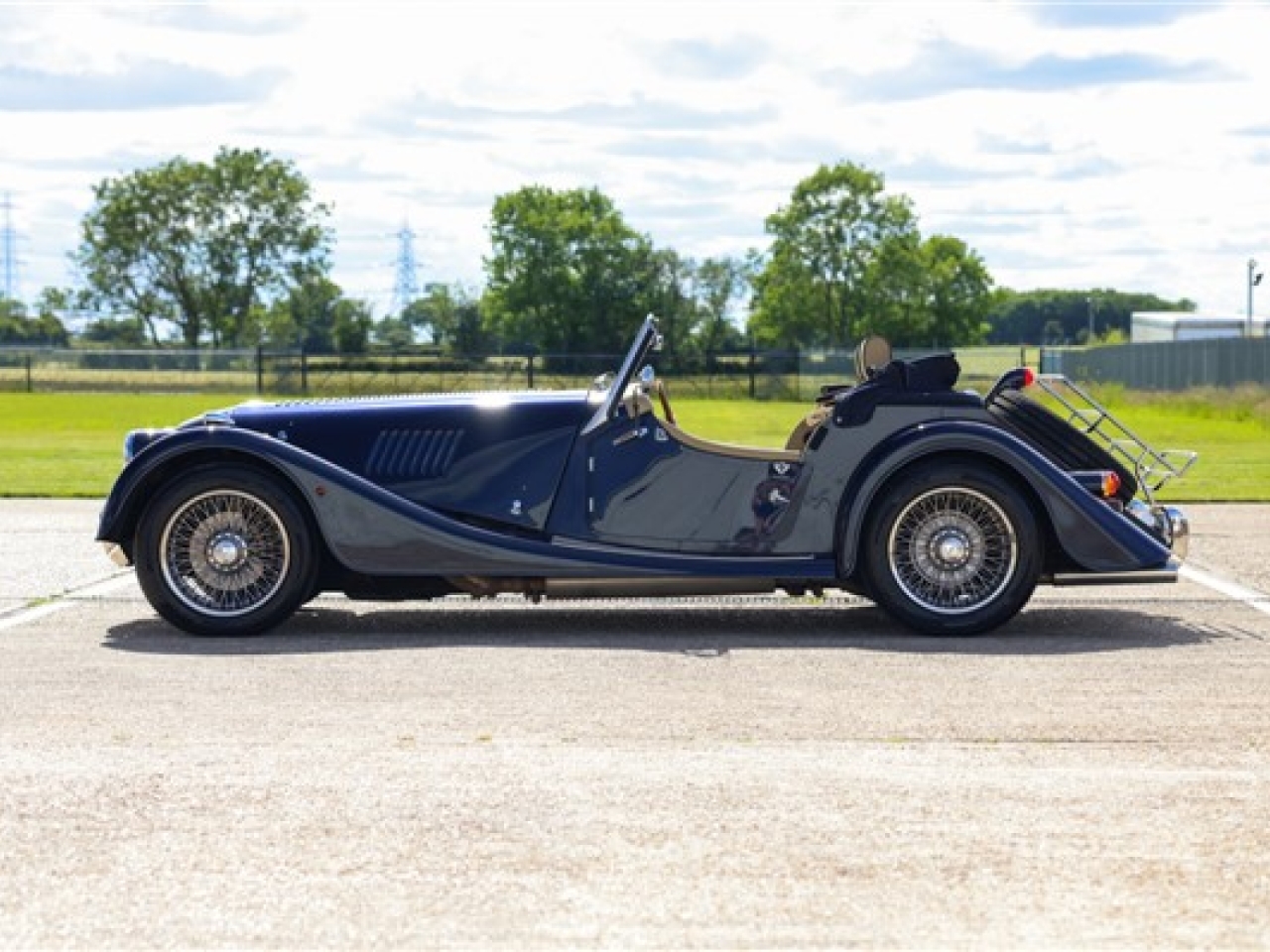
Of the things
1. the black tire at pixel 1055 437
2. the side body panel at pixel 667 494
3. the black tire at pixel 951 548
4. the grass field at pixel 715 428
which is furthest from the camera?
the grass field at pixel 715 428

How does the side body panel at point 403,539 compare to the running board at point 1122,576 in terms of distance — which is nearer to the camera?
the side body panel at point 403,539

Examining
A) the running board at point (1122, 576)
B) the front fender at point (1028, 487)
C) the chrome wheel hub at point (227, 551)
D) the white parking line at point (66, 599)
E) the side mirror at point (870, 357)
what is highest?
the side mirror at point (870, 357)

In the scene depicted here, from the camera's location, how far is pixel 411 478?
1005 centimetres

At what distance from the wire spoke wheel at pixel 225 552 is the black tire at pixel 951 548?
272cm

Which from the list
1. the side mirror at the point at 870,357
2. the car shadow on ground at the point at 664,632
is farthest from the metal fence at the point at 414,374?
the side mirror at the point at 870,357

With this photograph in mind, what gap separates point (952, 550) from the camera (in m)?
9.84

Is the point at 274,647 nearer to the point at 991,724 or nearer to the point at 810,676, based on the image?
the point at 810,676

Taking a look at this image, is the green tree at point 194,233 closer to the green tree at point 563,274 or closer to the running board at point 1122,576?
the green tree at point 563,274

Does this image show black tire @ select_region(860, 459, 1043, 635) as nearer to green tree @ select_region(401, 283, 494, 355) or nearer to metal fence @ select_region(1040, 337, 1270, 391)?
metal fence @ select_region(1040, 337, 1270, 391)

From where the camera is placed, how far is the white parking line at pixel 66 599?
10.4m

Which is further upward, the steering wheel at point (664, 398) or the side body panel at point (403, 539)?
the steering wheel at point (664, 398)

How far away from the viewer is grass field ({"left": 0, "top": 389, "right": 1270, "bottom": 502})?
A: 20.7 meters

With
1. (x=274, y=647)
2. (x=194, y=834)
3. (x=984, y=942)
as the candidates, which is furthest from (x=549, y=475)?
(x=984, y=942)

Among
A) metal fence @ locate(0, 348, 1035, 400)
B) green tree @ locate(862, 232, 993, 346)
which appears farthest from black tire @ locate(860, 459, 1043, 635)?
green tree @ locate(862, 232, 993, 346)
